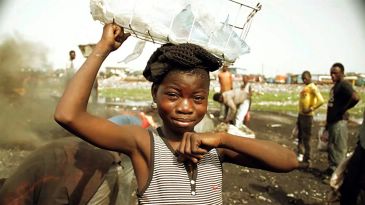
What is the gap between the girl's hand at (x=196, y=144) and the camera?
1410mm

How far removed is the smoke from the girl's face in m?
6.32

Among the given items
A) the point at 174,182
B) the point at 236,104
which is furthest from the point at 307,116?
the point at 174,182

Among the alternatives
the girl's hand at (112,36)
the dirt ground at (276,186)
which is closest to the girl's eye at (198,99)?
the girl's hand at (112,36)

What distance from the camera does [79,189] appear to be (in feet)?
7.45

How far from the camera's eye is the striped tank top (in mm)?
1518

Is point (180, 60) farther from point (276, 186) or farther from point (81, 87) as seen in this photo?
point (276, 186)

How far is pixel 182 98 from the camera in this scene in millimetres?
1556

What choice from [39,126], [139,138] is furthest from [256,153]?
[39,126]

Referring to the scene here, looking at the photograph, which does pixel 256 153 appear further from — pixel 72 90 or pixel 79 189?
pixel 79 189

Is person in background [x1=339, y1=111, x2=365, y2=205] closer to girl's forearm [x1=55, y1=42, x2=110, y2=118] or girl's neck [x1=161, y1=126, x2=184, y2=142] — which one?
girl's neck [x1=161, y1=126, x2=184, y2=142]

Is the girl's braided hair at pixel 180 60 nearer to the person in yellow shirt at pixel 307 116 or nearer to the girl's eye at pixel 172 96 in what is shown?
the girl's eye at pixel 172 96

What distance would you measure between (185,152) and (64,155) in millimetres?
1149

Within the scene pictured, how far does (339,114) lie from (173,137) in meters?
4.94

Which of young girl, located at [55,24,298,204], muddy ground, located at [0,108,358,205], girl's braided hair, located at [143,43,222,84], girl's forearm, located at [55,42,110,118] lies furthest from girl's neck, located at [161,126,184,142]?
muddy ground, located at [0,108,358,205]
